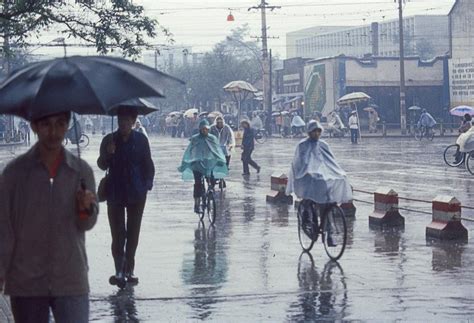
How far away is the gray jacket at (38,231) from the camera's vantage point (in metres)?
5.52

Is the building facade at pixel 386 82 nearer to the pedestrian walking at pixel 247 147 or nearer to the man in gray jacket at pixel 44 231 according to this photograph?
the pedestrian walking at pixel 247 147

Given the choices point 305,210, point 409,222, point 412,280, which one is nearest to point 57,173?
point 412,280

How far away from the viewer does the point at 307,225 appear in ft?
44.1

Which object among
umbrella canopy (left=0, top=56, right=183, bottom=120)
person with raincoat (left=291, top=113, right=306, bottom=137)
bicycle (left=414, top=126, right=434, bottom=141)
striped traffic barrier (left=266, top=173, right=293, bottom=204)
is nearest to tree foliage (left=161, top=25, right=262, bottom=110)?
person with raincoat (left=291, top=113, right=306, bottom=137)

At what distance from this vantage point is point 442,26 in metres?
145

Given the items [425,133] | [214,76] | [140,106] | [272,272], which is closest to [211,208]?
[272,272]

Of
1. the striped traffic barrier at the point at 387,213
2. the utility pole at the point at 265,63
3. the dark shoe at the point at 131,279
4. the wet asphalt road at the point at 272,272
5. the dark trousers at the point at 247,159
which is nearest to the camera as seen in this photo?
the wet asphalt road at the point at 272,272

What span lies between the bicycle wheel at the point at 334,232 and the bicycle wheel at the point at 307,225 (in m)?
0.26

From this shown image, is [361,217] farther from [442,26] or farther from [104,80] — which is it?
[442,26]

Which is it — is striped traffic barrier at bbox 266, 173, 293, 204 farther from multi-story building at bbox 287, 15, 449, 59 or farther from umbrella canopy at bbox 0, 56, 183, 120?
multi-story building at bbox 287, 15, 449, 59

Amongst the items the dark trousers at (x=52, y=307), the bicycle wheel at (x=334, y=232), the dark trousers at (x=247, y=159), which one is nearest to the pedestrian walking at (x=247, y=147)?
the dark trousers at (x=247, y=159)

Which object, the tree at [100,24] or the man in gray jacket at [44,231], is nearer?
the man in gray jacket at [44,231]

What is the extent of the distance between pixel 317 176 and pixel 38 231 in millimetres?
7742

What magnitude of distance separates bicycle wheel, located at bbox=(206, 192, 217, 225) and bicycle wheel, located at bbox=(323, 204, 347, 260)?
4.16 metres
